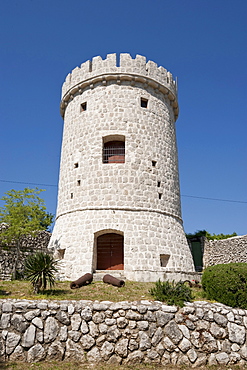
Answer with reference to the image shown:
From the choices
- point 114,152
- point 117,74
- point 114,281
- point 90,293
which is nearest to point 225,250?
point 114,152

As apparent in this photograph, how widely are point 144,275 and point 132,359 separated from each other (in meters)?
5.51

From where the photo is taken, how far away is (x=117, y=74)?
1698 cm

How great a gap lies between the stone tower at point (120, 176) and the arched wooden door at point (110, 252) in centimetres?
5

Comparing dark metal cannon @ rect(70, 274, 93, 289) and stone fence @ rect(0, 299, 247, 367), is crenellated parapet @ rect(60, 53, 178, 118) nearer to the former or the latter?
dark metal cannon @ rect(70, 274, 93, 289)

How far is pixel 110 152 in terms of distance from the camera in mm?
16594

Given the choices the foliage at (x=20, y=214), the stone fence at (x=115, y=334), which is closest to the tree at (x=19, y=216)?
the foliage at (x=20, y=214)

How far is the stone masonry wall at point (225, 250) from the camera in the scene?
20250 mm

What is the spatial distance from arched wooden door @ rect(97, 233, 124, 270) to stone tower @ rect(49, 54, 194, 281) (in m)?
0.05

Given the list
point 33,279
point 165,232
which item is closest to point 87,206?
point 165,232

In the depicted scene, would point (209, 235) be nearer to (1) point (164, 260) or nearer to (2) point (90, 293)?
(1) point (164, 260)

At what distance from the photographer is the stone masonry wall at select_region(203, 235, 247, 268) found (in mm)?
20250

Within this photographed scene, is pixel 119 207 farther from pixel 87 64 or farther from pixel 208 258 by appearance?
pixel 208 258

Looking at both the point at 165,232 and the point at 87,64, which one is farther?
the point at 87,64

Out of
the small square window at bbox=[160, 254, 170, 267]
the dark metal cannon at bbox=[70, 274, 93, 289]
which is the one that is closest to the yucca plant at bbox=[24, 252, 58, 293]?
the dark metal cannon at bbox=[70, 274, 93, 289]
